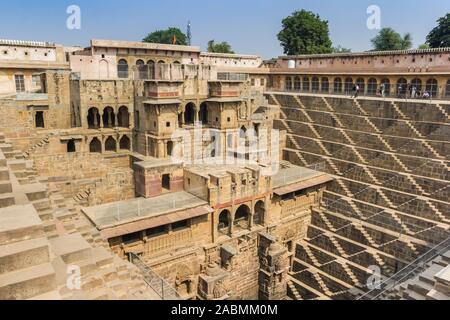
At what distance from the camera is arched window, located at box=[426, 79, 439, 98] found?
26.4 metres

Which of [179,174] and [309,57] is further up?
[309,57]

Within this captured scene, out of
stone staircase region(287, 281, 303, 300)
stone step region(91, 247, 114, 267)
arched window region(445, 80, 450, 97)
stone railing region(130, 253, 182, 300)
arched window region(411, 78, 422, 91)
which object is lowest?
stone staircase region(287, 281, 303, 300)

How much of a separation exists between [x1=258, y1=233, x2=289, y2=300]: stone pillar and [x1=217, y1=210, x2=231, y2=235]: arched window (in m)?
1.88

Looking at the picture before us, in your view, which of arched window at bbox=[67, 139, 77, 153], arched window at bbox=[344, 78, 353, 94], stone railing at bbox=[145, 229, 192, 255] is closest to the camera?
stone railing at bbox=[145, 229, 192, 255]

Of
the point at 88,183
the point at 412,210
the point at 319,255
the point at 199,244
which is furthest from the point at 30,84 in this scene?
the point at 412,210

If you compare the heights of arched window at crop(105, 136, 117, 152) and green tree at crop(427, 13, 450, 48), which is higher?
green tree at crop(427, 13, 450, 48)

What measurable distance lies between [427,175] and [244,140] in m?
11.1

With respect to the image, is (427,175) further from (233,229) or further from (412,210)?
(233,229)

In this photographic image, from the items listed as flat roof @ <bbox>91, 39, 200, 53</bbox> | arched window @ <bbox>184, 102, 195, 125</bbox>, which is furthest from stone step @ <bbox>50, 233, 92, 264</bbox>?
flat roof @ <bbox>91, 39, 200, 53</bbox>

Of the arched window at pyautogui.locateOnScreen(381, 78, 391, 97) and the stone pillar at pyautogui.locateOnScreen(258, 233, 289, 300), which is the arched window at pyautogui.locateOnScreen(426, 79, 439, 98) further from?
the stone pillar at pyautogui.locateOnScreen(258, 233, 289, 300)

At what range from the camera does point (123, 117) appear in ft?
84.8

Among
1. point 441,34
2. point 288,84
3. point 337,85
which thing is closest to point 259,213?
point 337,85

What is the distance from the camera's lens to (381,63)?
3006 cm

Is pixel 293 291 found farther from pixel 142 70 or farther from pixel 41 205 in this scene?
pixel 142 70
